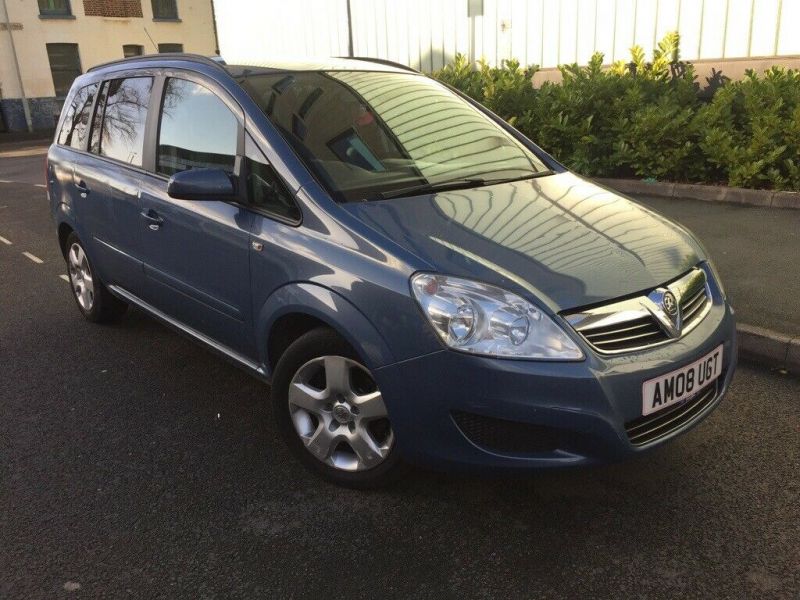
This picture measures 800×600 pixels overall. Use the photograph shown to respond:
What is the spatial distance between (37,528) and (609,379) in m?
2.18

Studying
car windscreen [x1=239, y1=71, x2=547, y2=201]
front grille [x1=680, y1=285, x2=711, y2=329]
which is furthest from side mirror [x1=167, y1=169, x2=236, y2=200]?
front grille [x1=680, y1=285, x2=711, y2=329]

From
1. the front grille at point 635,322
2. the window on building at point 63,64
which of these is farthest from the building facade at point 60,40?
the front grille at point 635,322

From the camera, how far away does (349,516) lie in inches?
110

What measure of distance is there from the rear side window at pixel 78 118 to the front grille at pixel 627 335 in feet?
12.1

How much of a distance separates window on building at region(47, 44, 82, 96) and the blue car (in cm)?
2899

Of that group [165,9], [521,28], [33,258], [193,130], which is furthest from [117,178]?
[165,9]

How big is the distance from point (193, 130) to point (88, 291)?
79.9 inches

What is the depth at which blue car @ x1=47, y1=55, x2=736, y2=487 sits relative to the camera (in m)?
2.45

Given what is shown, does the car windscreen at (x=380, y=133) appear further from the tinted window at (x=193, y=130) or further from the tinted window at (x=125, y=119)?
the tinted window at (x=125, y=119)

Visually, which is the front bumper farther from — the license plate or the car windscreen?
the car windscreen

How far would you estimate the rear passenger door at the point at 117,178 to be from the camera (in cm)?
399

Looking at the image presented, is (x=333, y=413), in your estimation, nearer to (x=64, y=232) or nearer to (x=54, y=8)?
(x=64, y=232)

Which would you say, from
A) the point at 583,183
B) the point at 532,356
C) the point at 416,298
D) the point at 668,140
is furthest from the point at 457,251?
the point at 668,140

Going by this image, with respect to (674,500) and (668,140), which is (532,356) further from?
(668,140)
